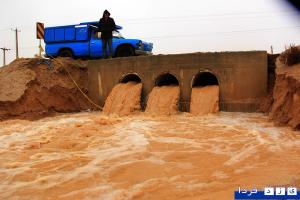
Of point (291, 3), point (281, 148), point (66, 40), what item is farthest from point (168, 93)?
point (291, 3)

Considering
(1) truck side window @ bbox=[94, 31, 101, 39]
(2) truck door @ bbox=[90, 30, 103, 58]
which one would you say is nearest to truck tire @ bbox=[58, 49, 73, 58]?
(2) truck door @ bbox=[90, 30, 103, 58]

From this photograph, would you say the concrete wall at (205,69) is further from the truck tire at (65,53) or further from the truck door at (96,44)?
the truck tire at (65,53)

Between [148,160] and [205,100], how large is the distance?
652 cm

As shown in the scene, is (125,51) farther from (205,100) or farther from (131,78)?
(205,100)

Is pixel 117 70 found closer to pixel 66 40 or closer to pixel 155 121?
pixel 66 40

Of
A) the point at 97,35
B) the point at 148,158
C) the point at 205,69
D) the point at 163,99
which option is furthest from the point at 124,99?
the point at 148,158

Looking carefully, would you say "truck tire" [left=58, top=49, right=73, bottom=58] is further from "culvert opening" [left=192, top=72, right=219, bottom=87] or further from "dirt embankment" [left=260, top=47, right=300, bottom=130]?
"dirt embankment" [left=260, top=47, right=300, bottom=130]

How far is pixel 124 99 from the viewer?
46.1ft

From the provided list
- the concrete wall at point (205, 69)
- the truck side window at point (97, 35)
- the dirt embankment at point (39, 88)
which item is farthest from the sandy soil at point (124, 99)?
Result: the truck side window at point (97, 35)

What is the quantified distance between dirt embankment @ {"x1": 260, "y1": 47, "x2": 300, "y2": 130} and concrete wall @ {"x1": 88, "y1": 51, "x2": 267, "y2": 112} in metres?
1.29

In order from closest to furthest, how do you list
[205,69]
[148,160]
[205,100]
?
[148,160]
[205,100]
[205,69]

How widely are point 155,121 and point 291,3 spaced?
Answer: 8.24 metres

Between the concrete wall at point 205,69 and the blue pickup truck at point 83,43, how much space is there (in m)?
0.86

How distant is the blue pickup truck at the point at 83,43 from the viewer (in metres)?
15.6
